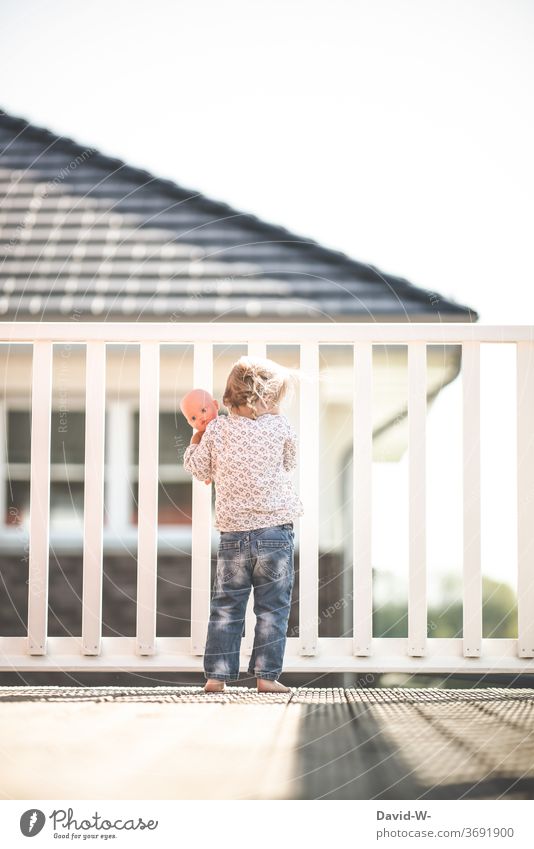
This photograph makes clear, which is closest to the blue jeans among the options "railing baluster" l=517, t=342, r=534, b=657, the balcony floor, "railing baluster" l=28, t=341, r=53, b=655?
the balcony floor

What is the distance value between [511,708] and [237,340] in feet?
3.40

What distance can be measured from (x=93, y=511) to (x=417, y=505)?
800mm

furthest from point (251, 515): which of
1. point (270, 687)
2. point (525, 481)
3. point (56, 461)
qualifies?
point (56, 461)

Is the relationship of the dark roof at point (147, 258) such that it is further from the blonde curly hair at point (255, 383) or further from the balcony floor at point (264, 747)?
the balcony floor at point (264, 747)

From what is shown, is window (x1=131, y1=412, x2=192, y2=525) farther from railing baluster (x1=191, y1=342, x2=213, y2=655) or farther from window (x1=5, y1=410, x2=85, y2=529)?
railing baluster (x1=191, y1=342, x2=213, y2=655)

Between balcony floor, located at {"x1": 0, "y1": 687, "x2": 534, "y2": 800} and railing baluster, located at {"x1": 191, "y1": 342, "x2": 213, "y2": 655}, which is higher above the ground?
railing baluster, located at {"x1": 191, "y1": 342, "x2": 213, "y2": 655}

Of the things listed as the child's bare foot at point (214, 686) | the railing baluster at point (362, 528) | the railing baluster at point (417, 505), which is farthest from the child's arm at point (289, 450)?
the child's bare foot at point (214, 686)

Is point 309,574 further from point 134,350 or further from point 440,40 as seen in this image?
point 134,350

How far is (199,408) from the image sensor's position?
2.01 metres

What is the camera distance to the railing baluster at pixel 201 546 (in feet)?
6.63

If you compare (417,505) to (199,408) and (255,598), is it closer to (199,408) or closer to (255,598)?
(255,598)

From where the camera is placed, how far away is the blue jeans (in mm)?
1948

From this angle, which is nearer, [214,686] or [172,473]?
[214,686]

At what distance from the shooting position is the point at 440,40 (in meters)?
2.06
